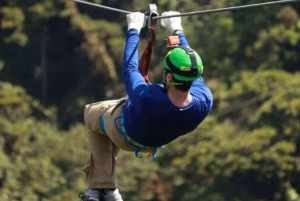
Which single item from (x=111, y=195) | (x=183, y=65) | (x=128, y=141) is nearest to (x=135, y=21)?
(x=183, y=65)

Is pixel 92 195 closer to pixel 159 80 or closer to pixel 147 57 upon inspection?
pixel 147 57

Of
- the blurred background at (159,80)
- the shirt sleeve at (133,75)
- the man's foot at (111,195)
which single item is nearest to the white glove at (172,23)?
the shirt sleeve at (133,75)

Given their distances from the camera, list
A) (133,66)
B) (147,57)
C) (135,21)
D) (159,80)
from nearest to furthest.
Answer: (133,66) < (135,21) < (147,57) < (159,80)

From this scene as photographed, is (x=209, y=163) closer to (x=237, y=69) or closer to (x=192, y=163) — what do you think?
(x=192, y=163)

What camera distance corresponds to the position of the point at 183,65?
15.7 ft

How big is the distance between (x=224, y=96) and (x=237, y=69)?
1.73 metres

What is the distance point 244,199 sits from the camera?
1683 cm

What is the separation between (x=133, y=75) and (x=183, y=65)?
237mm

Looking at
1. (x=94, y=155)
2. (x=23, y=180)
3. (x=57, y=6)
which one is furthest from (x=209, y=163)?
(x=94, y=155)

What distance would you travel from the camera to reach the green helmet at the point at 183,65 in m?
4.76

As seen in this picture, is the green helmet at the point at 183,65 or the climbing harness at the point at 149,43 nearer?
the green helmet at the point at 183,65

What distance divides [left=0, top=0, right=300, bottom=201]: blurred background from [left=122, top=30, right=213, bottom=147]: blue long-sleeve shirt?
9931 millimetres

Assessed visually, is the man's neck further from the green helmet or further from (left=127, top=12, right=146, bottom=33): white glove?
(left=127, top=12, right=146, bottom=33): white glove

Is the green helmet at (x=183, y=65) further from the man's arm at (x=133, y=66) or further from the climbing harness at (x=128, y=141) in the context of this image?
the climbing harness at (x=128, y=141)
